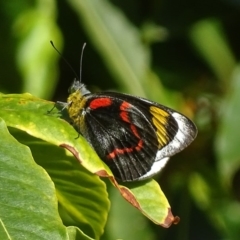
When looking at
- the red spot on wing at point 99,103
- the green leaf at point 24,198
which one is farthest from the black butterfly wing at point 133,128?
the green leaf at point 24,198

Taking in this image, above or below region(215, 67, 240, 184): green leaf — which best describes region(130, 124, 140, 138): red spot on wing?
above

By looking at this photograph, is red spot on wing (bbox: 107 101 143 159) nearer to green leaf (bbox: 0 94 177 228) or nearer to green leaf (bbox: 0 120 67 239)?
green leaf (bbox: 0 94 177 228)

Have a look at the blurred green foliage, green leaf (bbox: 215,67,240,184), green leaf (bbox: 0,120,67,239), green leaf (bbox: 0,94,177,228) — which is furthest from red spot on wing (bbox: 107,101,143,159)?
green leaf (bbox: 215,67,240,184)

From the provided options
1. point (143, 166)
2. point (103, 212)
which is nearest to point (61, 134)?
→ point (103, 212)

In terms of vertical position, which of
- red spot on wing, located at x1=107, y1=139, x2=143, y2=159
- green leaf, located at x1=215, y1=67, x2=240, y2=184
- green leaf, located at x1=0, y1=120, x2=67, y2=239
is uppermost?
green leaf, located at x1=0, y1=120, x2=67, y2=239

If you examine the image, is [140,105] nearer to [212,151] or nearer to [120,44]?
[120,44]

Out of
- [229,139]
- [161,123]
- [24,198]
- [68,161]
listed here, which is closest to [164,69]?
[229,139]

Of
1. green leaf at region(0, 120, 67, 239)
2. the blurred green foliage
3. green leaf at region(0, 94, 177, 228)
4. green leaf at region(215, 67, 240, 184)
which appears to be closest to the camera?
green leaf at region(0, 120, 67, 239)

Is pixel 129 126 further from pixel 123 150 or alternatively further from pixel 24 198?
pixel 24 198
